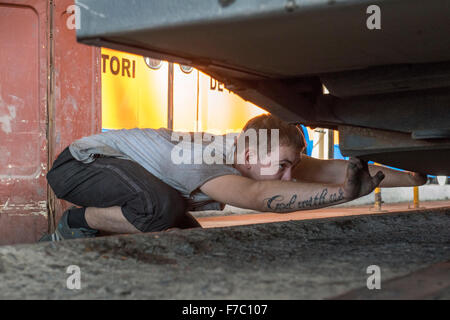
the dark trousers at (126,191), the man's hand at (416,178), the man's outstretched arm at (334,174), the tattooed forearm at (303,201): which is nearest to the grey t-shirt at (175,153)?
the dark trousers at (126,191)

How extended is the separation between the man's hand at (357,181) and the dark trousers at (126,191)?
2.08ft

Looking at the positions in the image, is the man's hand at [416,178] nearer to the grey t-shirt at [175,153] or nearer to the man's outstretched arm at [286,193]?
the man's outstretched arm at [286,193]

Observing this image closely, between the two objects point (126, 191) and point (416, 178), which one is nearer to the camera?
point (126, 191)

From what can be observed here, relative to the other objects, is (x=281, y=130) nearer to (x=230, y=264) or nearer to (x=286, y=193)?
(x=286, y=193)

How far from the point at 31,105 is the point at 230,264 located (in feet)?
6.53

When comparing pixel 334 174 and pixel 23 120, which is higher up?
pixel 23 120

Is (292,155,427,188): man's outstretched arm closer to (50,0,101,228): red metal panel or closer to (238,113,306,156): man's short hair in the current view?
(238,113,306,156): man's short hair

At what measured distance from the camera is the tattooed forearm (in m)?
1.49

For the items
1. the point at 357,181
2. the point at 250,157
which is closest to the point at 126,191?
the point at 250,157

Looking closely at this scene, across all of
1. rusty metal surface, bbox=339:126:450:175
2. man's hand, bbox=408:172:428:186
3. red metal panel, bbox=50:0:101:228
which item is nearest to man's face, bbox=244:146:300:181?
rusty metal surface, bbox=339:126:450:175

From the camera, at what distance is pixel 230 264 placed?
1.12 meters

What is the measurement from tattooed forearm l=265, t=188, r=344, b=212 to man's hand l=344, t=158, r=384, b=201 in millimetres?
30

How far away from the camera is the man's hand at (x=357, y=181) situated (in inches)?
56.8
